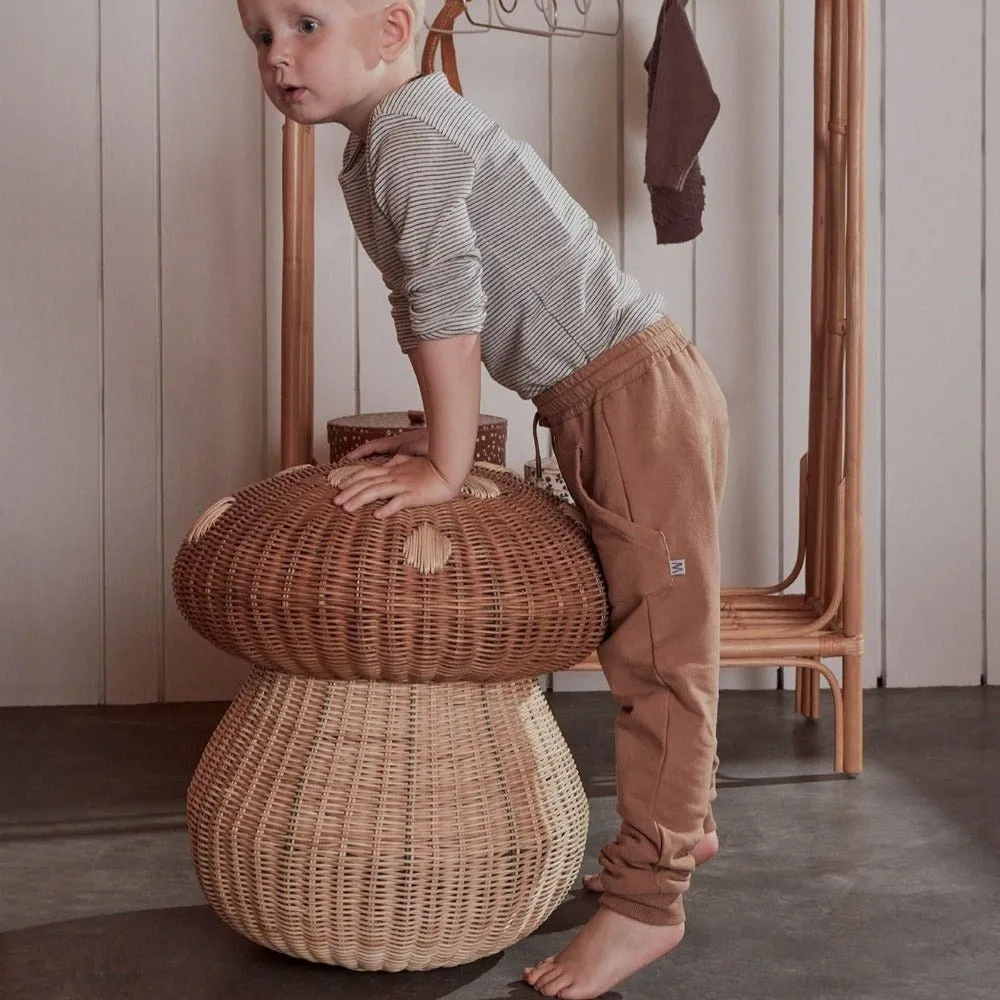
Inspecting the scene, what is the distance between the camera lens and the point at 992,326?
10.00 feet

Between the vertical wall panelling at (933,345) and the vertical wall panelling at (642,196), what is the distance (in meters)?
0.40

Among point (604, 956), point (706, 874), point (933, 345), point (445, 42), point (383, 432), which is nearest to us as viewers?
point (604, 956)

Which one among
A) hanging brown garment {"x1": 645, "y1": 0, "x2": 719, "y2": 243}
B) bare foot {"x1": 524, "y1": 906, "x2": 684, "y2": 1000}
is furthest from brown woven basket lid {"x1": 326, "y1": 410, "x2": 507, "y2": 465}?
bare foot {"x1": 524, "y1": 906, "x2": 684, "y2": 1000}

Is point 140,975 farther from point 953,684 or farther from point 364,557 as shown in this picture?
point 953,684

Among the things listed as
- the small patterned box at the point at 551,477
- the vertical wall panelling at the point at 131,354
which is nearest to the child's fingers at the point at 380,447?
the small patterned box at the point at 551,477

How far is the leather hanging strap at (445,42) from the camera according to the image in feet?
8.53

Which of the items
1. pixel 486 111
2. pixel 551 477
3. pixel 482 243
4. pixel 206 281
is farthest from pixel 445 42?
pixel 482 243

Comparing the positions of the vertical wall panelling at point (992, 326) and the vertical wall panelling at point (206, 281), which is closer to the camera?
the vertical wall panelling at point (206, 281)

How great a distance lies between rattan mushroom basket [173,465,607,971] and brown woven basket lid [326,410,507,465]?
0.79m

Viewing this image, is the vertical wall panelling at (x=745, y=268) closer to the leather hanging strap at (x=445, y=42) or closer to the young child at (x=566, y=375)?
the leather hanging strap at (x=445, y=42)

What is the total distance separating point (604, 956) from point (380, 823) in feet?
0.96

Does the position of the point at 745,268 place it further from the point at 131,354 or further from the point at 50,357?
the point at 50,357

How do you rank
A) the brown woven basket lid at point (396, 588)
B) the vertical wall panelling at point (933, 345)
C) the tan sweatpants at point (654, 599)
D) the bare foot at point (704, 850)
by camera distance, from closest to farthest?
the brown woven basket lid at point (396, 588)
the tan sweatpants at point (654, 599)
the bare foot at point (704, 850)
the vertical wall panelling at point (933, 345)

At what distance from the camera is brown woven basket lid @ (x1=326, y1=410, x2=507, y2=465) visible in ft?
8.23
